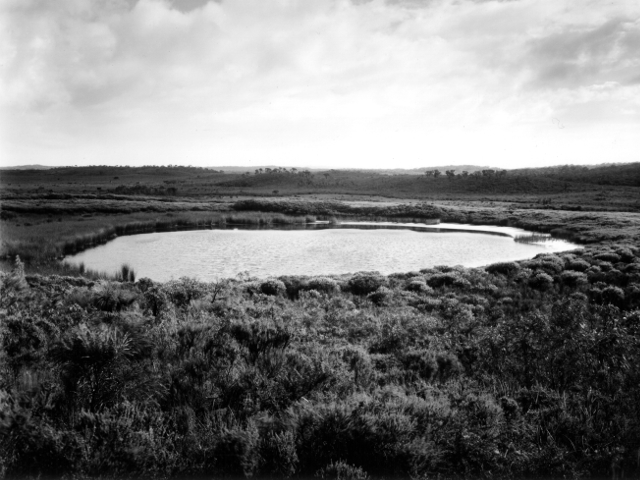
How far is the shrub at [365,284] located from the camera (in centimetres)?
1928

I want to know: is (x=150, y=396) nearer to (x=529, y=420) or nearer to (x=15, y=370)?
(x=15, y=370)

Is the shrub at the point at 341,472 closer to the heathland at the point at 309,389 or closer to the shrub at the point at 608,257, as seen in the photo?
the heathland at the point at 309,389

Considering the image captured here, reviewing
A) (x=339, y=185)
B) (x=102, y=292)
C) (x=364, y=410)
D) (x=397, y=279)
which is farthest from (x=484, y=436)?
(x=339, y=185)

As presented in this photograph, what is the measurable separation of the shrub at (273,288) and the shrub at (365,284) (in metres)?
3.00

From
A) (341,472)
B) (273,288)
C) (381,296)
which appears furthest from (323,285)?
(341,472)

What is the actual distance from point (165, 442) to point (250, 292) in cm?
1262

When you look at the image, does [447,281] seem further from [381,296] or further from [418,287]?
[381,296]

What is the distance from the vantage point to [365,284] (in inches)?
770

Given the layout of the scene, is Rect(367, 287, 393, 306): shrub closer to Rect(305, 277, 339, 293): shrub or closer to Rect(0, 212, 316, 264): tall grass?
Rect(305, 277, 339, 293): shrub

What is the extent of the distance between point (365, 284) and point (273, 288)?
4084 millimetres

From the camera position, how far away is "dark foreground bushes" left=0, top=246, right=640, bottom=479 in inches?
207

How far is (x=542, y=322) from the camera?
10086 mm

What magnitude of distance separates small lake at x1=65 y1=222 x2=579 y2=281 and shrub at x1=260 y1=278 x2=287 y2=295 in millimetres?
4460

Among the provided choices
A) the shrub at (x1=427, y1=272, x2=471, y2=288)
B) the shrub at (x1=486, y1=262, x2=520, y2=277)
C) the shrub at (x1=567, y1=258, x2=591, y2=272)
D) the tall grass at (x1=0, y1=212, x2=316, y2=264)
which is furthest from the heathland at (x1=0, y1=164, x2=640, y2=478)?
the tall grass at (x1=0, y1=212, x2=316, y2=264)
